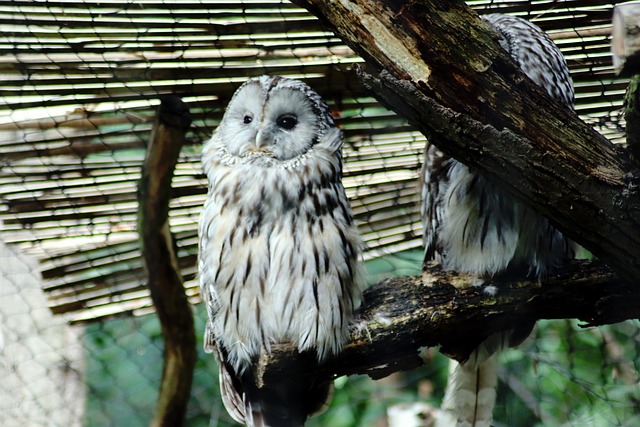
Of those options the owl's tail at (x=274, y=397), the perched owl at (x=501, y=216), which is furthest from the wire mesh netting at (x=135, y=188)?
the owl's tail at (x=274, y=397)

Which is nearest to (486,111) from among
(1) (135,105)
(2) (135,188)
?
(1) (135,105)

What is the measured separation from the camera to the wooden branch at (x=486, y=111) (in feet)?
5.16

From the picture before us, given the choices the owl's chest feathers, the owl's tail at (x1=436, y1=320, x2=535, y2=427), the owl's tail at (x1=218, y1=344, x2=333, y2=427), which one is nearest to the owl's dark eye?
the owl's chest feathers

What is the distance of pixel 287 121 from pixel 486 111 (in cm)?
69

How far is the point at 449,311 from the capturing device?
1.92 m

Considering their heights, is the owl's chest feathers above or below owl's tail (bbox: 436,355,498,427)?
above

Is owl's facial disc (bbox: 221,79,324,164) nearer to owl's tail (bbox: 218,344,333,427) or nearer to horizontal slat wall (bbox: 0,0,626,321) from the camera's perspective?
horizontal slat wall (bbox: 0,0,626,321)

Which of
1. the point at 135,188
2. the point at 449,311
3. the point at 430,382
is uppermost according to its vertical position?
the point at 135,188

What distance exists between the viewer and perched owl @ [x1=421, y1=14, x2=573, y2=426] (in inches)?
84.7

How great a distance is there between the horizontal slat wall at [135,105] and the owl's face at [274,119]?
224 millimetres

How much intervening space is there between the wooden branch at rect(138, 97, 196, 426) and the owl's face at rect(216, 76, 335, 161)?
0.66 feet

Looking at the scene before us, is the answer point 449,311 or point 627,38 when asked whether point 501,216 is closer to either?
point 449,311

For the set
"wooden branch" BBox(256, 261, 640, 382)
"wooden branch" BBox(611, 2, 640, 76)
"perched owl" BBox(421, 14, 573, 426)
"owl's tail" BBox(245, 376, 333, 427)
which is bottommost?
"owl's tail" BBox(245, 376, 333, 427)

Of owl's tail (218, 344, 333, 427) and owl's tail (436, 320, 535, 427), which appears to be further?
owl's tail (436, 320, 535, 427)
